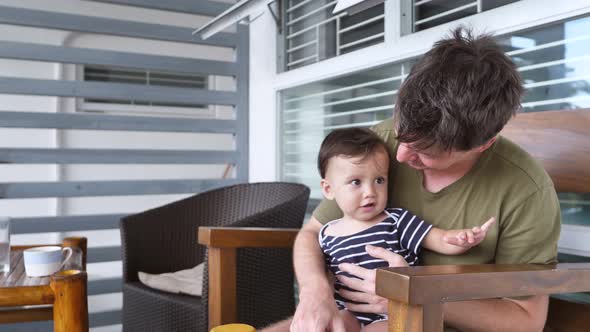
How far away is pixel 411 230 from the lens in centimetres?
128

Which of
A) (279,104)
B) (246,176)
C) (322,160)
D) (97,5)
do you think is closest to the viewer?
(322,160)

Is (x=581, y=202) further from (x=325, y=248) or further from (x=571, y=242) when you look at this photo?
(x=325, y=248)

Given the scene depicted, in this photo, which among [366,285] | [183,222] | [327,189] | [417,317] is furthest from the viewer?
[183,222]

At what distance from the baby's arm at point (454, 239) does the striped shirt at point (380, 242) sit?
0.07 feet

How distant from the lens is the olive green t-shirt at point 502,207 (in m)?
1.11

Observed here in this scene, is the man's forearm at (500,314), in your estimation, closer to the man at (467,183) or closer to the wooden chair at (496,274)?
the man at (467,183)

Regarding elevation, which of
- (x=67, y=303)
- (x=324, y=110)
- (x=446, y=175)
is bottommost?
(x=67, y=303)

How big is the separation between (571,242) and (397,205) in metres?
0.55

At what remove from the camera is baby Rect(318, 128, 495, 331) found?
1283 millimetres

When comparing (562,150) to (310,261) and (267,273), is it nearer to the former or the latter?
(310,261)

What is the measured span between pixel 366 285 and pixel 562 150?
638 millimetres

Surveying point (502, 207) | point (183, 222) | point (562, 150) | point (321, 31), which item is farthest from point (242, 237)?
point (321, 31)

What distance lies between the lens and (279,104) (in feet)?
10.2

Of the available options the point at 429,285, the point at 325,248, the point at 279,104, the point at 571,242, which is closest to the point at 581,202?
the point at 571,242
